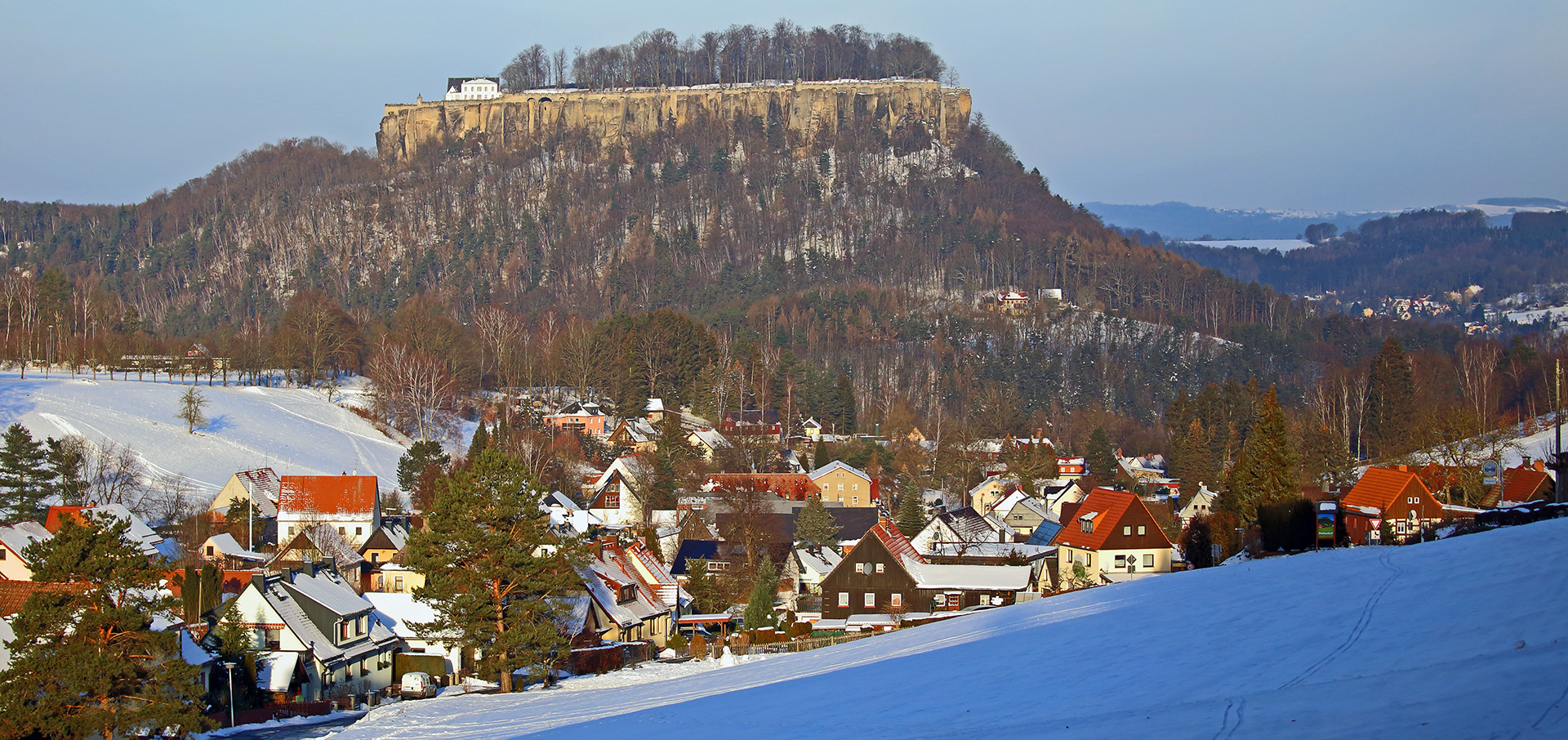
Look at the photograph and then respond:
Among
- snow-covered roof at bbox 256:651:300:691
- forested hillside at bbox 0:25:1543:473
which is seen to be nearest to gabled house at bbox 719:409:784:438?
forested hillside at bbox 0:25:1543:473

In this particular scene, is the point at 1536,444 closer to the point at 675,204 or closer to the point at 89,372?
the point at 89,372

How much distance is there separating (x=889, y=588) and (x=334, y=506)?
22259 mm

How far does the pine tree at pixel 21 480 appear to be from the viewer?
41.9m

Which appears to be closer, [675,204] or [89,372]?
[89,372]

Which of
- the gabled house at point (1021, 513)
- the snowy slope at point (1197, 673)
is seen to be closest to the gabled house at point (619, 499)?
the gabled house at point (1021, 513)

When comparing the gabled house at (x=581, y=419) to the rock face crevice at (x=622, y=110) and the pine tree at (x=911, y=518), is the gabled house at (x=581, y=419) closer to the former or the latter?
the pine tree at (x=911, y=518)

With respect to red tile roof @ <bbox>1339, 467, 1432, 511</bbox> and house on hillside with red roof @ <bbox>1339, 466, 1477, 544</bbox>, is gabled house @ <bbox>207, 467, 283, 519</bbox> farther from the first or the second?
red tile roof @ <bbox>1339, 467, 1432, 511</bbox>

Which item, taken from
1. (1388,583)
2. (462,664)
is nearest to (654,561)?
(462,664)

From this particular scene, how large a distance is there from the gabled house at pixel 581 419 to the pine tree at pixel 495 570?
46.3 metres

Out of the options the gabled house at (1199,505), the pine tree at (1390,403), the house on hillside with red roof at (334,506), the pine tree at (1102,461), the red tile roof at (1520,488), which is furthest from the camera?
the pine tree at (1390,403)

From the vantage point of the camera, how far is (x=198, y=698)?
20.4 meters

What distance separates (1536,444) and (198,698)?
59.0 m

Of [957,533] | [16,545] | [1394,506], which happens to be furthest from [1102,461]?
[16,545]

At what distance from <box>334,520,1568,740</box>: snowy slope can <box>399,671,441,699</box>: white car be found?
3127 mm
